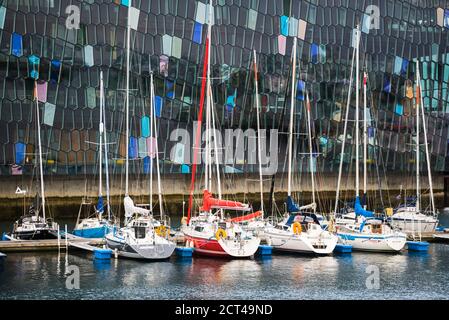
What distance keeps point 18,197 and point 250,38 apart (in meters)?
18.6

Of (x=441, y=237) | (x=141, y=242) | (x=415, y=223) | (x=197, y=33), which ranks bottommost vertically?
(x=441, y=237)

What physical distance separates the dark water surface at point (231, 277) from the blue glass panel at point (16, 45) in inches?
790

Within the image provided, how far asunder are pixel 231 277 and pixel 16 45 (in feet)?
93.1

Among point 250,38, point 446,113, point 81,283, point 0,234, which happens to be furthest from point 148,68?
point 81,283

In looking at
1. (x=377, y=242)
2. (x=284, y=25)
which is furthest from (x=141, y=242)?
(x=284, y=25)

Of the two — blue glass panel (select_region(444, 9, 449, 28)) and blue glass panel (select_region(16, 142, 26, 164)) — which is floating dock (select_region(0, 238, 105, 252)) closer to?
blue glass panel (select_region(16, 142, 26, 164))

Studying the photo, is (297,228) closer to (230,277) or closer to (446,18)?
(230,277)

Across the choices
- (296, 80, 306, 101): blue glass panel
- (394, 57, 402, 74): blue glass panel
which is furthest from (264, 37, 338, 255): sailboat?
(394, 57, 402, 74): blue glass panel

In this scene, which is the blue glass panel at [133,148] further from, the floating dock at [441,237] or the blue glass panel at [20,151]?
the floating dock at [441,237]

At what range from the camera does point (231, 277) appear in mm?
41406

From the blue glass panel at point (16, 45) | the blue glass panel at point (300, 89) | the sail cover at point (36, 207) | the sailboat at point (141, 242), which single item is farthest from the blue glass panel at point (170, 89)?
the sailboat at point (141, 242)

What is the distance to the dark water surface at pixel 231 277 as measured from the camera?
125 feet

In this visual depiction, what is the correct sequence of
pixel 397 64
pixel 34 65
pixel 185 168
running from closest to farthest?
pixel 34 65 < pixel 185 168 < pixel 397 64

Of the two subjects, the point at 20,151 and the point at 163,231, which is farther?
the point at 20,151
